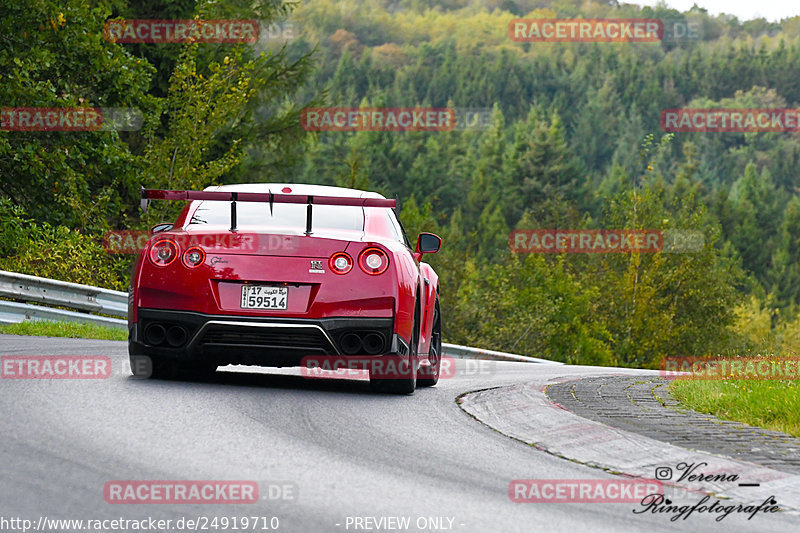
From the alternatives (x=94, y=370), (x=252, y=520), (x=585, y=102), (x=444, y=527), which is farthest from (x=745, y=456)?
(x=585, y=102)

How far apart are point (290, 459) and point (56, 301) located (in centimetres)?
1115

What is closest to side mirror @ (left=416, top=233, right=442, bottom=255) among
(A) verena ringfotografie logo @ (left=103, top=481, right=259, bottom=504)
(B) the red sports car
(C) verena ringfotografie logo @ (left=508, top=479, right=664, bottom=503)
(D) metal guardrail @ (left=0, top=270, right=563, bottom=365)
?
(B) the red sports car

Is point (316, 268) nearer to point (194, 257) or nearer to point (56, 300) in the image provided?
point (194, 257)

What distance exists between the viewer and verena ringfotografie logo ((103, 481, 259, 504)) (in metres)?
4.83

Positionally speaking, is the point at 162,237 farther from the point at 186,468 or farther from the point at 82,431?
the point at 186,468

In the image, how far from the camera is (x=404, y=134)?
144375 mm

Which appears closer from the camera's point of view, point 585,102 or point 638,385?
point 638,385

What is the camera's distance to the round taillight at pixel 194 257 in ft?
27.1

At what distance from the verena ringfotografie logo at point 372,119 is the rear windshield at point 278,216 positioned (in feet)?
99.4

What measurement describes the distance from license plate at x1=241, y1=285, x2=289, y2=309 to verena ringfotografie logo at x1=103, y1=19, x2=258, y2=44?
1754cm

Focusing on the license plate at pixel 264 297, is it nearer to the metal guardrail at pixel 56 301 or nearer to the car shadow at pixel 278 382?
the car shadow at pixel 278 382

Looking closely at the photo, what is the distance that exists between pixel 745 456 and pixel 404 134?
13936 centimetres

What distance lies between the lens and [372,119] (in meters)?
126

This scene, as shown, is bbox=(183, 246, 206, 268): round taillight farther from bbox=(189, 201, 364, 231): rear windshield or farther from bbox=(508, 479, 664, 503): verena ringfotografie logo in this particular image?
bbox=(508, 479, 664, 503): verena ringfotografie logo
